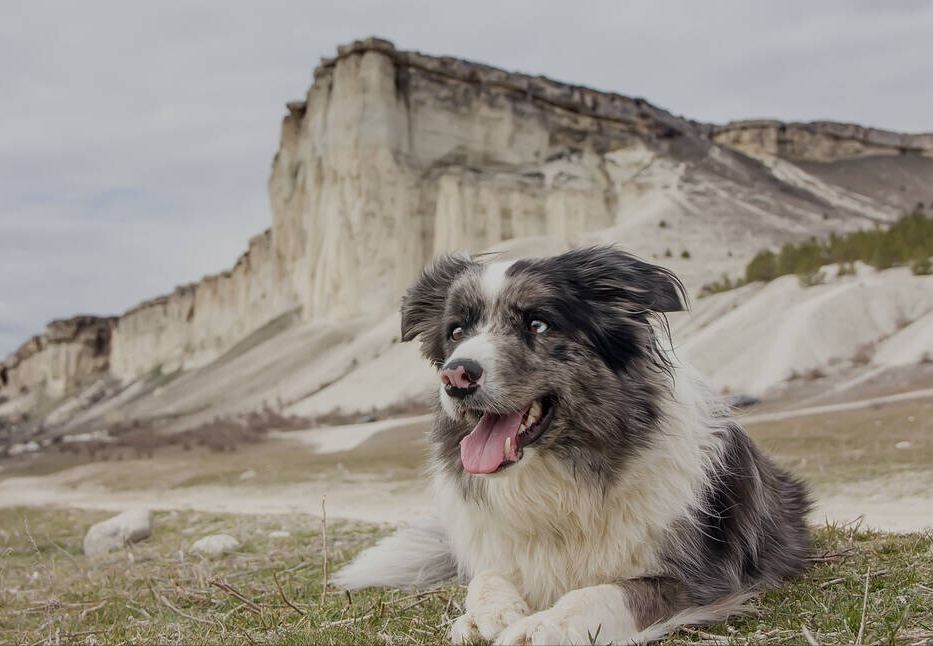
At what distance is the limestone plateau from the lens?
4488 cm

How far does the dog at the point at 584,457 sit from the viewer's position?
3.58 m

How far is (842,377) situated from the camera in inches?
844

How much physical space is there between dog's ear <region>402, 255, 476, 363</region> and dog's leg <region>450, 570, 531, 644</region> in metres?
1.32

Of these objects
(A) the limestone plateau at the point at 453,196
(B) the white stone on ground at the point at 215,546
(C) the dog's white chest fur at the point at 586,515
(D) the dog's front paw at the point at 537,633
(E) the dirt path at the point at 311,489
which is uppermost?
(A) the limestone plateau at the point at 453,196

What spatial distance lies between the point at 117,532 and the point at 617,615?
760cm

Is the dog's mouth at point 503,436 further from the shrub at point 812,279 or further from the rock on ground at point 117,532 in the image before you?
the shrub at point 812,279

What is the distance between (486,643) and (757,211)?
165ft

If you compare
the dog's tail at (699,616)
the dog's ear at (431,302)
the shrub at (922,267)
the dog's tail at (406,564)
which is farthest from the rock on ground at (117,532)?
the shrub at (922,267)

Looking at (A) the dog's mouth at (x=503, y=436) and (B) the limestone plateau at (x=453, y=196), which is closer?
(A) the dog's mouth at (x=503, y=436)

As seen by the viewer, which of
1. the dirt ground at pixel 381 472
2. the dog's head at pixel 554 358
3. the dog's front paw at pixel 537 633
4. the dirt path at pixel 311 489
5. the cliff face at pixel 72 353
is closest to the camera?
the dog's front paw at pixel 537 633

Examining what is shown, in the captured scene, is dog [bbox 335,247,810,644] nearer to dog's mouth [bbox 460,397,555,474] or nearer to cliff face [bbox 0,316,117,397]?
dog's mouth [bbox 460,397,555,474]

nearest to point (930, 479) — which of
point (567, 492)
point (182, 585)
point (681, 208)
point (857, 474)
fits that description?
point (857, 474)

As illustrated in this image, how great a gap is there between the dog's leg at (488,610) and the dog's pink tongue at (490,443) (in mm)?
567

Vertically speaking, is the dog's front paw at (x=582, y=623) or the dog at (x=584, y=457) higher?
the dog at (x=584, y=457)
